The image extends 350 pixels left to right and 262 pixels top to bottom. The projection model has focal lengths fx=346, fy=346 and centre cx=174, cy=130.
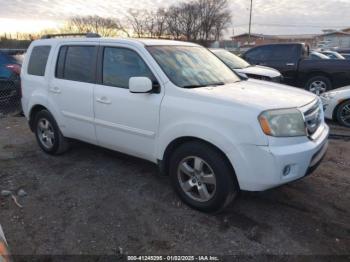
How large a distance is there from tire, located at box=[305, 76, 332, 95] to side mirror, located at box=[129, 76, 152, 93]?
767 centimetres

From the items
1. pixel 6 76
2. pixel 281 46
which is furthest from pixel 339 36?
pixel 6 76

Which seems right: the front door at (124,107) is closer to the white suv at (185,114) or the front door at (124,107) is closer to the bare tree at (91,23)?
the white suv at (185,114)

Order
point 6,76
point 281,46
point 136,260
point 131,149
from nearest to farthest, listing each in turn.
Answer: point 136,260, point 131,149, point 6,76, point 281,46

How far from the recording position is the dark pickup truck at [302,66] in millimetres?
9750

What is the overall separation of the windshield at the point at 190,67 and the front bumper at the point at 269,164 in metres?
1.06

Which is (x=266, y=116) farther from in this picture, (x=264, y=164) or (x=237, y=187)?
(x=237, y=187)

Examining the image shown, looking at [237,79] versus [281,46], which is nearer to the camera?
[237,79]

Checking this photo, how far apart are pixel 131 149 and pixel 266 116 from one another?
1.72 meters

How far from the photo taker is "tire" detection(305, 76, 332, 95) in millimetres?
9914

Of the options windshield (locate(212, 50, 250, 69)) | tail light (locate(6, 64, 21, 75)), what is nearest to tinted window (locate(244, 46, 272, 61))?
windshield (locate(212, 50, 250, 69))

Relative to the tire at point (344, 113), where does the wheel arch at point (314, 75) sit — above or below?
above

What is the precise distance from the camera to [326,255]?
2945mm

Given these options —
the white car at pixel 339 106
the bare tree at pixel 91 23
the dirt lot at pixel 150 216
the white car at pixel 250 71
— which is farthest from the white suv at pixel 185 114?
the bare tree at pixel 91 23

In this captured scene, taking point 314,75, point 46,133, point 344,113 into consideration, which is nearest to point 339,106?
point 344,113
